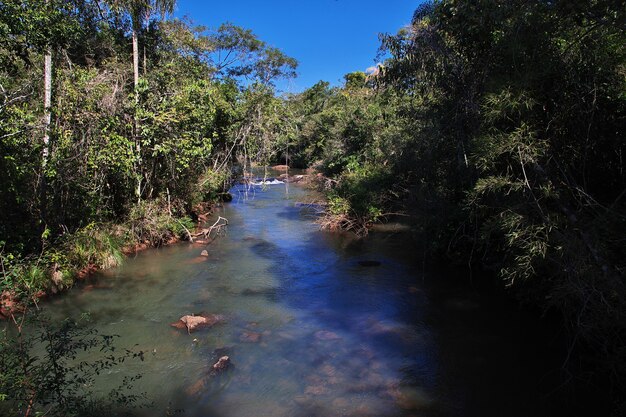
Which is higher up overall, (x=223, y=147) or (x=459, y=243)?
(x=223, y=147)

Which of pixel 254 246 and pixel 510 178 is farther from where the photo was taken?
pixel 254 246

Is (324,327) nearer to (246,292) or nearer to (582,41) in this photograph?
(246,292)

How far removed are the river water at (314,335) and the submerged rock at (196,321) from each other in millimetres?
164

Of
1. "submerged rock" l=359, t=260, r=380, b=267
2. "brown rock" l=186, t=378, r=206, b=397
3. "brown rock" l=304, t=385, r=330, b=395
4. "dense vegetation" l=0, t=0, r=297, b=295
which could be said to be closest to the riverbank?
"dense vegetation" l=0, t=0, r=297, b=295

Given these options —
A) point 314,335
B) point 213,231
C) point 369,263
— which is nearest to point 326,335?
point 314,335

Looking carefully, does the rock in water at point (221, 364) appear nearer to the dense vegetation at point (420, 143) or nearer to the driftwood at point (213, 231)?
the dense vegetation at point (420, 143)

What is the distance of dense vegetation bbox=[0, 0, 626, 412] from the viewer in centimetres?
Result: 681

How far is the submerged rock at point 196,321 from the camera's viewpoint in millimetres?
9367

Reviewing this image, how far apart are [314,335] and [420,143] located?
6405 mm

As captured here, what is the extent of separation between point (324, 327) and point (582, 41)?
7350 mm

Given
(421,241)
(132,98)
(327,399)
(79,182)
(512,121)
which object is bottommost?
(327,399)

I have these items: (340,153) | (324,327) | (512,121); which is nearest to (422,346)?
(324,327)

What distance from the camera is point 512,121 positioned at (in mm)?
7828

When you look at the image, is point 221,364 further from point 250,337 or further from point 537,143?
point 537,143
